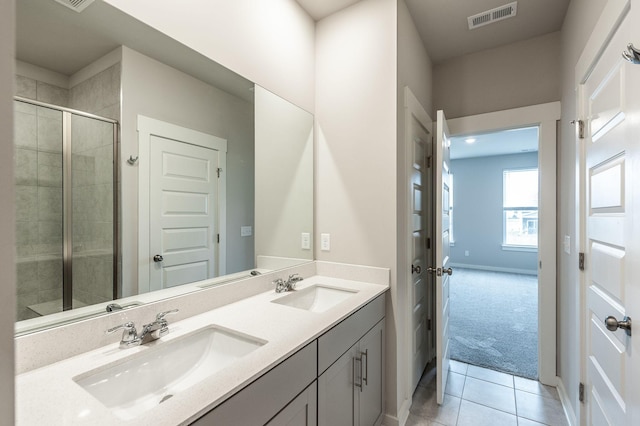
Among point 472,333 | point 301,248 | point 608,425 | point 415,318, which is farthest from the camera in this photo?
point 472,333

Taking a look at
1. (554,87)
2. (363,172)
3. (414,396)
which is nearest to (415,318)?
(414,396)

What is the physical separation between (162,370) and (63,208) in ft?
2.10

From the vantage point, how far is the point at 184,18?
4.25ft

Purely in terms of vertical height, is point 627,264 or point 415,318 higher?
point 627,264

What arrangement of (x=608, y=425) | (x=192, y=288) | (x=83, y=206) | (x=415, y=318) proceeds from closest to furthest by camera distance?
(x=83, y=206), (x=608, y=425), (x=192, y=288), (x=415, y=318)

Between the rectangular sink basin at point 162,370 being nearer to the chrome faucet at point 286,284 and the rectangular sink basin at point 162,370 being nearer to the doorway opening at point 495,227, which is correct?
the chrome faucet at point 286,284

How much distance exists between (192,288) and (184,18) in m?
1.22

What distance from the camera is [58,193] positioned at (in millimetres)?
941

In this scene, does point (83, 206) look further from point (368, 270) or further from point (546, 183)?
point (546, 183)

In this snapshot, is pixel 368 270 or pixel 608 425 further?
pixel 368 270

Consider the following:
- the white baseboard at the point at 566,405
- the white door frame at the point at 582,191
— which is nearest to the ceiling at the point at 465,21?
the white door frame at the point at 582,191

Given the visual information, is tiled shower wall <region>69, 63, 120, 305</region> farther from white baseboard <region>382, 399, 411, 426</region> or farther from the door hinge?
the door hinge

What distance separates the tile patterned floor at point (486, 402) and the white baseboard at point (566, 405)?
1.1 inches

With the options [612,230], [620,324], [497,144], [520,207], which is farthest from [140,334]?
[520,207]
